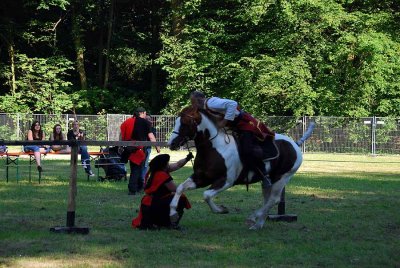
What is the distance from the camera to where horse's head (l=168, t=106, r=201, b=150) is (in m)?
11.2

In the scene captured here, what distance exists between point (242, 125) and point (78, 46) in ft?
132

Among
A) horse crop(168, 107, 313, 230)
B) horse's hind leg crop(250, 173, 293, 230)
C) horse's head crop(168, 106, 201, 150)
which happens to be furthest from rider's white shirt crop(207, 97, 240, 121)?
horse's hind leg crop(250, 173, 293, 230)

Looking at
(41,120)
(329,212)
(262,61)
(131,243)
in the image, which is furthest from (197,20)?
(131,243)

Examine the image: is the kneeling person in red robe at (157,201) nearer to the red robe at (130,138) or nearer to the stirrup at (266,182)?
the stirrup at (266,182)

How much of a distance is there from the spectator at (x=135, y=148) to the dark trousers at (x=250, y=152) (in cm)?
603

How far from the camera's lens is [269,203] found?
39.9 ft

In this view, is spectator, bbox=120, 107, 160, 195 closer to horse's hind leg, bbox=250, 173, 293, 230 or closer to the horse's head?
horse's hind leg, bbox=250, 173, 293, 230

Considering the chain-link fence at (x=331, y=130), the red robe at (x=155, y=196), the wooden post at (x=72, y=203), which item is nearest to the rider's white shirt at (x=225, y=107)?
the red robe at (x=155, y=196)

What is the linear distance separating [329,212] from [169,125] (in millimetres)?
32107

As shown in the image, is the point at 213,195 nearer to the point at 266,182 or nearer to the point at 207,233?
the point at 207,233

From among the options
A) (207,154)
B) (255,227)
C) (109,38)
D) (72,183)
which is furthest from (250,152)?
(109,38)

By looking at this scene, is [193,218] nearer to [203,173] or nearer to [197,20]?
[203,173]

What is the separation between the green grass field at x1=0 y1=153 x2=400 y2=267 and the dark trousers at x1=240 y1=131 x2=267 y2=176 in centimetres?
96

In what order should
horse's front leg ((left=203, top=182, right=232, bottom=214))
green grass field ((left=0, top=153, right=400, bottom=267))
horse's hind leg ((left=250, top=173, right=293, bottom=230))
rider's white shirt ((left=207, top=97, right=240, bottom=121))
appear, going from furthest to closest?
horse's hind leg ((left=250, top=173, right=293, bottom=230)), rider's white shirt ((left=207, top=97, right=240, bottom=121)), horse's front leg ((left=203, top=182, right=232, bottom=214)), green grass field ((left=0, top=153, right=400, bottom=267))
